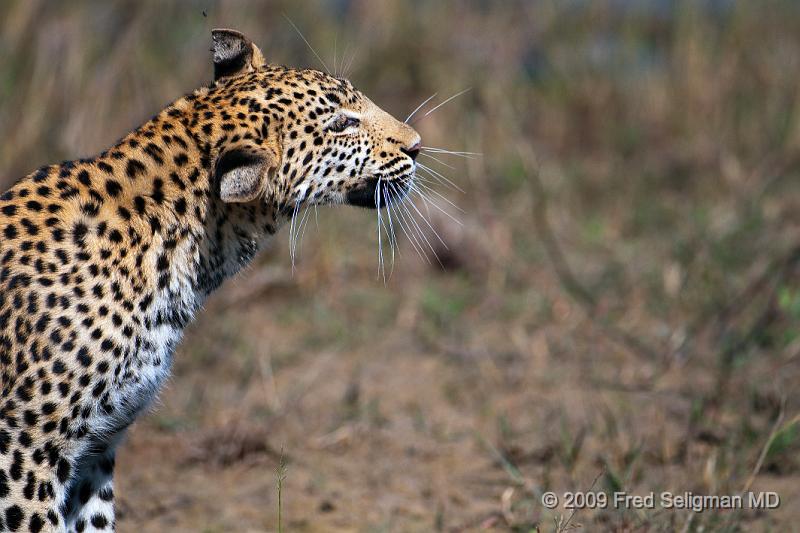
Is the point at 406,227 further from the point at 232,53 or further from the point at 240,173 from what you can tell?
the point at 240,173

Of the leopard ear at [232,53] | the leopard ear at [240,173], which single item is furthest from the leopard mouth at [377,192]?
the leopard ear at [232,53]

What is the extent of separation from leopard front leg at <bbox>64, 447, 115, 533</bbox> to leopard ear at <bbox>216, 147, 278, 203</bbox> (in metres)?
1.19

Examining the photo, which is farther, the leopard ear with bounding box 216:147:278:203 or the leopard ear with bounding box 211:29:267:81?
the leopard ear with bounding box 211:29:267:81

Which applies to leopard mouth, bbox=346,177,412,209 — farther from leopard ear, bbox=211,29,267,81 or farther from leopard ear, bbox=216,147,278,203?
leopard ear, bbox=211,29,267,81

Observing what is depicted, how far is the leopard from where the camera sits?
14.2 ft

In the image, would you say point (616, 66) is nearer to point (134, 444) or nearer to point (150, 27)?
point (150, 27)

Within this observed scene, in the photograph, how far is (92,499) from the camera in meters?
4.89

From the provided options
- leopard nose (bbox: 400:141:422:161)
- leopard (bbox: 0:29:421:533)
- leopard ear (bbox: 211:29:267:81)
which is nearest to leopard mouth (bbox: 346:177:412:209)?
leopard (bbox: 0:29:421:533)

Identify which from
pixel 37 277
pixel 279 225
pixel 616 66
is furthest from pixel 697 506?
pixel 616 66

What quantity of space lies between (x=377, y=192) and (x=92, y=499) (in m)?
1.71

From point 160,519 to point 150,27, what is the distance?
4.63m

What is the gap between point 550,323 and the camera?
823 cm

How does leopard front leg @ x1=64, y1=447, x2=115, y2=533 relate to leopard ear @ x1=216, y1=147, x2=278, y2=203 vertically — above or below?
below

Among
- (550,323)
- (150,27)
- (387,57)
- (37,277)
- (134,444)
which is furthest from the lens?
(387,57)
